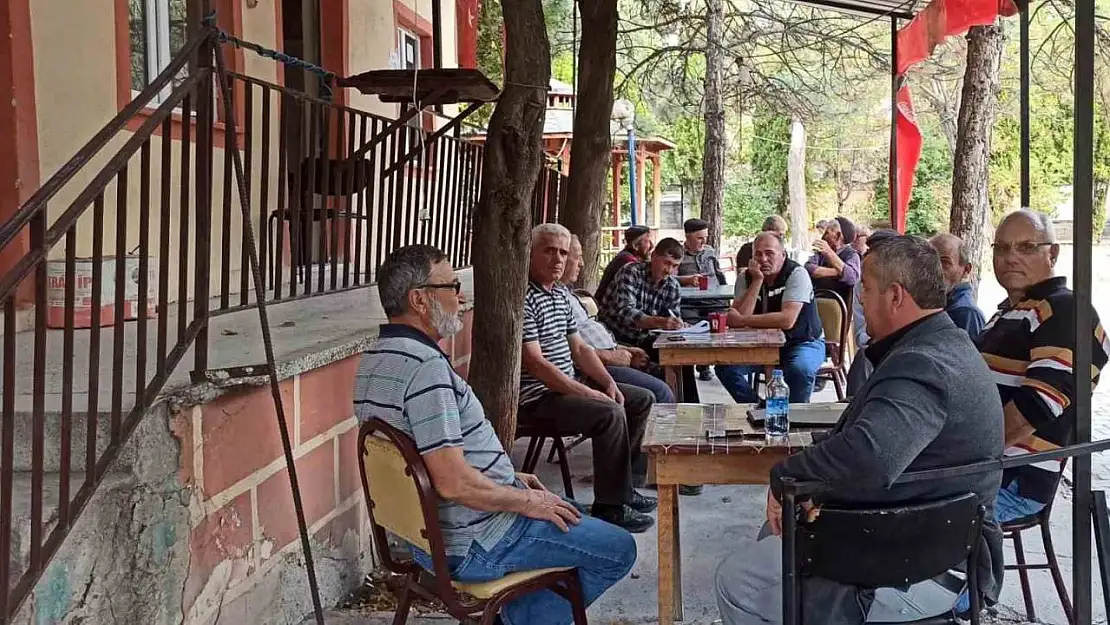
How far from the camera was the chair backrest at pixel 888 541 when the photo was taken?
2453 millimetres

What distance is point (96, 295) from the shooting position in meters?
2.52

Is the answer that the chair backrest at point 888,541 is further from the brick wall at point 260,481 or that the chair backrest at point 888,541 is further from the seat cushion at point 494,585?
the brick wall at point 260,481

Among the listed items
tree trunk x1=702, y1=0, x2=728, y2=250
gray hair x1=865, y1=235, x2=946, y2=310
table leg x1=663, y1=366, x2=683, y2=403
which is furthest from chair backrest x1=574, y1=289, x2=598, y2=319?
tree trunk x1=702, y1=0, x2=728, y2=250

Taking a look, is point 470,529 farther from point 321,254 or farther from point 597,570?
Answer: point 321,254

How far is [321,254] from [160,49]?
218 centimetres

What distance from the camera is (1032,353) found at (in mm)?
3258

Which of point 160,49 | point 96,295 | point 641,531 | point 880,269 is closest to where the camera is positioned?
point 96,295

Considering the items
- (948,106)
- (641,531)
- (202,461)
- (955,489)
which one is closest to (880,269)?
(955,489)

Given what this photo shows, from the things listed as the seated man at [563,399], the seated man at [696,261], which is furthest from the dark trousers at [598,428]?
the seated man at [696,261]

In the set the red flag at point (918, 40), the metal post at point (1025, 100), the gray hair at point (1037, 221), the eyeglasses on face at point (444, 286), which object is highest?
the red flag at point (918, 40)

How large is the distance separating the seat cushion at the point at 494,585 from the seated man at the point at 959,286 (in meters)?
2.39

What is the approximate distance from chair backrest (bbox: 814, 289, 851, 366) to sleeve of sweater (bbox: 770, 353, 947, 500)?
17.7ft

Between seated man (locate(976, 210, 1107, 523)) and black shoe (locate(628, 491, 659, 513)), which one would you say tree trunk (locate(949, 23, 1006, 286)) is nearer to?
black shoe (locate(628, 491, 659, 513))

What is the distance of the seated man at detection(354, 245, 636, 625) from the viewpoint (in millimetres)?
2768
